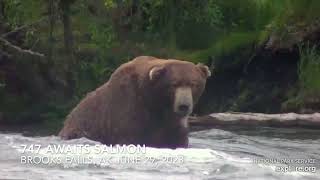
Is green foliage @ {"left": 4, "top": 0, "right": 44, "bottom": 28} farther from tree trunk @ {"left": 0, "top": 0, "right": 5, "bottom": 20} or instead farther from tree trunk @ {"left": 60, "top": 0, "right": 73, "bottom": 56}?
tree trunk @ {"left": 60, "top": 0, "right": 73, "bottom": 56}

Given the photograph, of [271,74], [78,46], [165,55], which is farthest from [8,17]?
[271,74]

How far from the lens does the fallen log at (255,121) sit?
42.1 feet

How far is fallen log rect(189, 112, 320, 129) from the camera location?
12.8m

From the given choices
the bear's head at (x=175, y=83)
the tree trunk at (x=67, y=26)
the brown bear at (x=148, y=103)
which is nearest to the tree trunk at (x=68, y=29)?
the tree trunk at (x=67, y=26)

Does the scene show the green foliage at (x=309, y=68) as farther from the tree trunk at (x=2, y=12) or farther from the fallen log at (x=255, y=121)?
the tree trunk at (x=2, y=12)

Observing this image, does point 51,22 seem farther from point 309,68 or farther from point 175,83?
point 175,83

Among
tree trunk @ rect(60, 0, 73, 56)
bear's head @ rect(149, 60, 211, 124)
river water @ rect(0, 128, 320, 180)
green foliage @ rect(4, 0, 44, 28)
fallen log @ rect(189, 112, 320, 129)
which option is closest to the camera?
river water @ rect(0, 128, 320, 180)

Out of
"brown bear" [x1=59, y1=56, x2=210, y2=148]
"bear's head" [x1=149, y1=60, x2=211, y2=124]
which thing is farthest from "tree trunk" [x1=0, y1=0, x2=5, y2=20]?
"bear's head" [x1=149, y1=60, x2=211, y2=124]

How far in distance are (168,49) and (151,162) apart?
988cm

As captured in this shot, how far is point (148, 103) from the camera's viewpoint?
8.75 m

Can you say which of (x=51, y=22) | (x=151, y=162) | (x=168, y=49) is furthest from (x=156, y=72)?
(x=168, y=49)

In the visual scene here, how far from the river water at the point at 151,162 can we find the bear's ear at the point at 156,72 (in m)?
0.73

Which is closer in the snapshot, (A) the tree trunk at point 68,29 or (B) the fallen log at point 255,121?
(B) the fallen log at point 255,121

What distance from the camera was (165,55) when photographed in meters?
16.8
